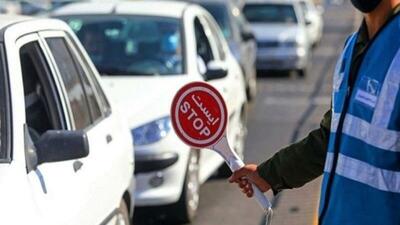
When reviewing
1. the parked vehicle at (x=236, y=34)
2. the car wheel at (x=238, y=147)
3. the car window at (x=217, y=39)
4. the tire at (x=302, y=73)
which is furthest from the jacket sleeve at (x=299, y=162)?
the tire at (x=302, y=73)

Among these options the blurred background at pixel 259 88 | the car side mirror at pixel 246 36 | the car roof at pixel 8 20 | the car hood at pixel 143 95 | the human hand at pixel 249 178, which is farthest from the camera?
the car side mirror at pixel 246 36

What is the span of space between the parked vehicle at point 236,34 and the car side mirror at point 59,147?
347 inches

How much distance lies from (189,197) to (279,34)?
447 inches

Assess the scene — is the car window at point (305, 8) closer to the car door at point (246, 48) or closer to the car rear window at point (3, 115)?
the car door at point (246, 48)

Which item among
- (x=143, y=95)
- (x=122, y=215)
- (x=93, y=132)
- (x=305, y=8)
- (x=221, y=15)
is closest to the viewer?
(x=93, y=132)

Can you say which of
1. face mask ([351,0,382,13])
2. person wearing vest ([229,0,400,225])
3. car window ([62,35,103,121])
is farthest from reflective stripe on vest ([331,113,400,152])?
car window ([62,35,103,121])

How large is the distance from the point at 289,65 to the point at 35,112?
13.9 meters

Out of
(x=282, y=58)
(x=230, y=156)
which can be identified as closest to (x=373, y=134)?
(x=230, y=156)

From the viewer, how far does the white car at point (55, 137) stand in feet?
11.6

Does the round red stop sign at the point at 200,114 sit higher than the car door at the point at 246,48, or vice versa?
the round red stop sign at the point at 200,114

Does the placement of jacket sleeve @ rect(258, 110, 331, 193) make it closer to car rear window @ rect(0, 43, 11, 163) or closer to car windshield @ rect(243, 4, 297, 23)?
car rear window @ rect(0, 43, 11, 163)

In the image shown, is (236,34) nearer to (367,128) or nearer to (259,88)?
(259,88)

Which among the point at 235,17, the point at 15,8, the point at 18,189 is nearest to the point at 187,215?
the point at 18,189

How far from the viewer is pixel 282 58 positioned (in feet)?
59.1
